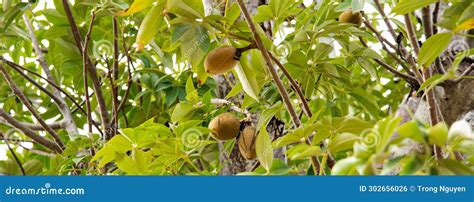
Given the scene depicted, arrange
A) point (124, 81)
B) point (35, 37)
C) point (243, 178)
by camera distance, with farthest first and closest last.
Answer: point (35, 37)
point (124, 81)
point (243, 178)

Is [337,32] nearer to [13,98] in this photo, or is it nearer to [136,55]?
[136,55]

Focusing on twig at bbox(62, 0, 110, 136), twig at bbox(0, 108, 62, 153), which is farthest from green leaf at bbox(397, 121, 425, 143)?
twig at bbox(0, 108, 62, 153)

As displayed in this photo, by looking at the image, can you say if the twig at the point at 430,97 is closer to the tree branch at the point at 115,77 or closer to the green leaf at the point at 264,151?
the green leaf at the point at 264,151

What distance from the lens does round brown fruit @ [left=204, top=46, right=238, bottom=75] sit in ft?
3.52

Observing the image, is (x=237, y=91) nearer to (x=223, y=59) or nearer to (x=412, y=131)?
(x=223, y=59)

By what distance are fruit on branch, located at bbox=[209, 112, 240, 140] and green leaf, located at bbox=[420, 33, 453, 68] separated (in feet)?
1.39

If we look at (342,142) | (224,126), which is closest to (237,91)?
(224,126)

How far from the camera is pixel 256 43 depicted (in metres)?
1.04

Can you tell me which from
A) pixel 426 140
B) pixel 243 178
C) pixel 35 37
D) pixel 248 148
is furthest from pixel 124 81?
pixel 426 140

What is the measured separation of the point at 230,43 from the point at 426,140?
517 millimetres

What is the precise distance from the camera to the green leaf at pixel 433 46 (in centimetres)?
96

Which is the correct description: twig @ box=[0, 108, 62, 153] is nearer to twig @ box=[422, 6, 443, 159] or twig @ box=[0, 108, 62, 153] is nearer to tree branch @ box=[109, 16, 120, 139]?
tree branch @ box=[109, 16, 120, 139]

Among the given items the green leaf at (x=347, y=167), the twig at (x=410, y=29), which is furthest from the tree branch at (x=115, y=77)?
the green leaf at (x=347, y=167)

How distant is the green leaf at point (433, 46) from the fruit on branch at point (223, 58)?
0.27 metres
